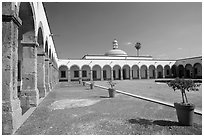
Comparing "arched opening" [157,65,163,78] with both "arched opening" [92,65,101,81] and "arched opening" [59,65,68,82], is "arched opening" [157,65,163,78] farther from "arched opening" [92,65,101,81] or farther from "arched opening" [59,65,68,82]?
"arched opening" [59,65,68,82]

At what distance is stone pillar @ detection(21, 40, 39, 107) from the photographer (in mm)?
5695

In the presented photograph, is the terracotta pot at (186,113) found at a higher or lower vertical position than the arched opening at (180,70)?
lower

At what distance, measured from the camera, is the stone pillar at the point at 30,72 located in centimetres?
570

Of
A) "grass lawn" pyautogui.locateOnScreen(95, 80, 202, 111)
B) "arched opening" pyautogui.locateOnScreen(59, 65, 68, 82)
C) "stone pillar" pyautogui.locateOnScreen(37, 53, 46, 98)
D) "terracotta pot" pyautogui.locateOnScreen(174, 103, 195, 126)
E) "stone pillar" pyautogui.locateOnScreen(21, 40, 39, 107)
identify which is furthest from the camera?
"arched opening" pyautogui.locateOnScreen(59, 65, 68, 82)

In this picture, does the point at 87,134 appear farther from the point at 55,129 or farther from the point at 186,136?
the point at 186,136

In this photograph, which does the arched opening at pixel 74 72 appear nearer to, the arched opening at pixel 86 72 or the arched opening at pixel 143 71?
the arched opening at pixel 86 72

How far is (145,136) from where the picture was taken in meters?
2.90

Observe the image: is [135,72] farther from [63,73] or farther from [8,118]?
[8,118]

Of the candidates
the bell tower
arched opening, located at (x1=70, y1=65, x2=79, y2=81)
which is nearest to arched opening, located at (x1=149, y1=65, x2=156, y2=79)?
the bell tower

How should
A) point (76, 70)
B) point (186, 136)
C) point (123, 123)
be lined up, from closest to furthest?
1. point (186, 136)
2. point (123, 123)
3. point (76, 70)

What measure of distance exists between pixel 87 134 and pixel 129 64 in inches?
1169

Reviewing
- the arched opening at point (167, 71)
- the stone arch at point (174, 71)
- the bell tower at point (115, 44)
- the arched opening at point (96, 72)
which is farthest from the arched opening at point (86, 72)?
the stone arch at point (174, 71)

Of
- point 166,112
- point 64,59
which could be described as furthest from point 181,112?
point 64,59

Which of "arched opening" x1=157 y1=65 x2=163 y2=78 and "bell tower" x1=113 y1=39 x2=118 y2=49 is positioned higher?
"bell tower" x1=113 y1=39 x2=118 y2=49
